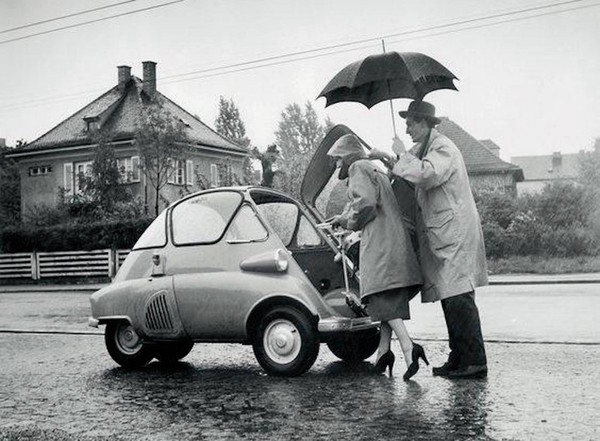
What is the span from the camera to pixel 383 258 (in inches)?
261

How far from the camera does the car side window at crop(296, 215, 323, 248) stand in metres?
7.99

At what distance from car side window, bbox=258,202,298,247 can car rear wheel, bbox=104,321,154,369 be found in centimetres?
178

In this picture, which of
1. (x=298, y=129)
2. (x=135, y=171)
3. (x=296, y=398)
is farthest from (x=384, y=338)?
(x=298, y=129)

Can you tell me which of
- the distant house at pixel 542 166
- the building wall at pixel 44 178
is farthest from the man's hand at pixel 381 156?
the distant house at pixel 542 166

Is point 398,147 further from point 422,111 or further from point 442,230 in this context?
point 442,230

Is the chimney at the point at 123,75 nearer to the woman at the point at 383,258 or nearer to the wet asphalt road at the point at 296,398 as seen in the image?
the wet asphalt road at the point at 296,398

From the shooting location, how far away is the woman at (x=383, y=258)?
21.6ft

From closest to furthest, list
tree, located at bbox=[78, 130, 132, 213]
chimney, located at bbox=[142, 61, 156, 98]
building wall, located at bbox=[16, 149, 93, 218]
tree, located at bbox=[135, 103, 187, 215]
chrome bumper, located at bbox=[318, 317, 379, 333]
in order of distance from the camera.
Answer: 1. chrome bumper, located at bbox=[318, 317, 379, 333]
2. tree, located at bbox=[135, 103, 187, 215]
3. tree, located at bbox=[78, 130, 132, 213]
4. building wall, located at bbox=[16, 149, 93, 218]
5. chimney, located at bbox=[142, 61, 156, 98]

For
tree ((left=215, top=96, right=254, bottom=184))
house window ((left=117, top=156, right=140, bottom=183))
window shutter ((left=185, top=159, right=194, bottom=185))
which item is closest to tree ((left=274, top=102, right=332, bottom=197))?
tree ((left=215, top=96, right=254, bottom=184))

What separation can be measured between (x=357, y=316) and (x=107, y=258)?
24.9 meters

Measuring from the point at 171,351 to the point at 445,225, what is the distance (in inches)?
136

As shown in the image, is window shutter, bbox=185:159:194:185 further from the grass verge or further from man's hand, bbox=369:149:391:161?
man's hand, bbox=369:149:391:161

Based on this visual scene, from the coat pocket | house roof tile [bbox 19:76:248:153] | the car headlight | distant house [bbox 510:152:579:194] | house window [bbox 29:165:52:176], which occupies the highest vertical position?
distant house [bbox 510:152:579:194]

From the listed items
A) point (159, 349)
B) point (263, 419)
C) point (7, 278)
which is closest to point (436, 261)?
point (263, 419)
